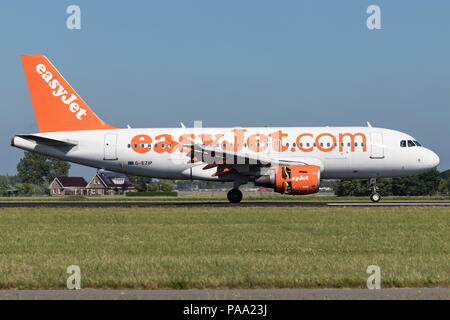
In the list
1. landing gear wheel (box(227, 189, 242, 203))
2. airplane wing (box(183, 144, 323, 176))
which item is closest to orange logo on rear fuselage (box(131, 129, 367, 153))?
airplane wing (box(183, 144, 323, 176))

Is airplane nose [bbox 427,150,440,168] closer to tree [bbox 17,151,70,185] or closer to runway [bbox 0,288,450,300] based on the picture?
runway [bbox 0,288,450,300]

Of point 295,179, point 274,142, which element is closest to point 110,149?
point 274,142

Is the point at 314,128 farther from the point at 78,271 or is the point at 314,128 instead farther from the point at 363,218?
the point at 78,271

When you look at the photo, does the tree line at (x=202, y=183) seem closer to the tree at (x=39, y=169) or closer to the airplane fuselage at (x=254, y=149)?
the tree at (x=39, y=169)

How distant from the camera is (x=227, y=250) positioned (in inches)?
598

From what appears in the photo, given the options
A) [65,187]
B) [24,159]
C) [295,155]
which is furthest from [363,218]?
[24,159]

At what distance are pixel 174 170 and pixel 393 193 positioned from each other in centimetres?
5833

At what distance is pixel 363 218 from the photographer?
81.0 ft

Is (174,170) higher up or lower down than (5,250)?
higher up

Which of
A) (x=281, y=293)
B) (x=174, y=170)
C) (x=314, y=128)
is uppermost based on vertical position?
(x=314, y=128)

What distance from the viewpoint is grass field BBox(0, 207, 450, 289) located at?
10883 millimetres

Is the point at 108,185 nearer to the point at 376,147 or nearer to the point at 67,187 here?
the point at 67,187

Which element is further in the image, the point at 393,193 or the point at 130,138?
the point at 393,193
